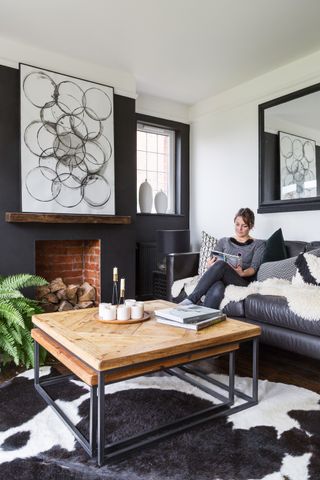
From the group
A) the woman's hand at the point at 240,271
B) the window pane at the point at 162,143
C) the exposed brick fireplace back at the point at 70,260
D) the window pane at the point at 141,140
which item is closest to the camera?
the woman's hand at the point at 240,271

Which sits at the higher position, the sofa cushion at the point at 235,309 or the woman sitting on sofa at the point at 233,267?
the woman sitting on sofa at the point at 233,267

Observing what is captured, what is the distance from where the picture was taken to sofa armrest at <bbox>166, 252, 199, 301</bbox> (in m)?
3.37

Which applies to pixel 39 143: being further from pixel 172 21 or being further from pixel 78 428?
pixel 78 428

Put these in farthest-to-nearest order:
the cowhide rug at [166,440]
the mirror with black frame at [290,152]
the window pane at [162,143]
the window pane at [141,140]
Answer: the window pane at [162,143]
the window pane at [141,140]
the mirror with black frame at [290,152]
the cowhide rug at [166,440]

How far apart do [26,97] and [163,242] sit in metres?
1.87

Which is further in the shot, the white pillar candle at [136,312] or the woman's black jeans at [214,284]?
the woman's black jeans at [214,284]

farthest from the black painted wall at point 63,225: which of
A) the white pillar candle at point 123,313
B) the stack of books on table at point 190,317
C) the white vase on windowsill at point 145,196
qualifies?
the stack of books on table at point 190,317

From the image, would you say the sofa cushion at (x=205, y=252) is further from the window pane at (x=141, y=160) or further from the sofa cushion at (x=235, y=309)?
the window pane at (x=141, y=160)

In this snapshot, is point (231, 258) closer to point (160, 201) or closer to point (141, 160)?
point (160, 201)

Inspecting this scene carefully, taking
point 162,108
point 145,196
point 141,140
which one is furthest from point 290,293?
point 162,108

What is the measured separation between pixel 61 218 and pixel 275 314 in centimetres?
204

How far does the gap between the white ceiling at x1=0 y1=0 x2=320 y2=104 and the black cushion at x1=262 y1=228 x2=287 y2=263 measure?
5.59 feet

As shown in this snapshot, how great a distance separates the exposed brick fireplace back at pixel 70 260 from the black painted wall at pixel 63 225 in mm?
133

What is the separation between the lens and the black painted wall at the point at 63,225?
3.28m
